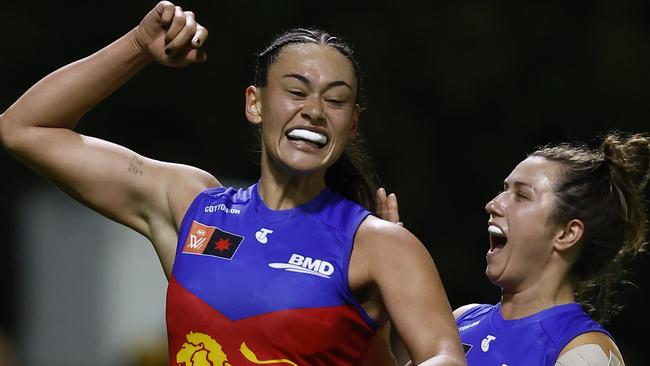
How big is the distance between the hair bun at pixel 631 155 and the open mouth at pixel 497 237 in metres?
0.48

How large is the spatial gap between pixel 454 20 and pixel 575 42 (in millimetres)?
1117

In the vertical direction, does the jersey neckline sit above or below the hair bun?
below

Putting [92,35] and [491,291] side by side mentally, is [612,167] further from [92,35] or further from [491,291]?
[92,35]

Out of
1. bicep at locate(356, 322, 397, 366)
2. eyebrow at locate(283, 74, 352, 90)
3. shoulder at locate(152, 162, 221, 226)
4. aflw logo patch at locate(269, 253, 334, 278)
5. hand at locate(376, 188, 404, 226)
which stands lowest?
bicep at locate(356, 322, 397, 366)

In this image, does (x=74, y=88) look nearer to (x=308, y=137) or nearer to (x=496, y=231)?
(x=308, y=137)

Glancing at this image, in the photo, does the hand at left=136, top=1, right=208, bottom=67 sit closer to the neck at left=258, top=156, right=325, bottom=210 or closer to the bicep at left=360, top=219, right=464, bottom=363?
the neck at left=258, top=156, right=325, bottom=210

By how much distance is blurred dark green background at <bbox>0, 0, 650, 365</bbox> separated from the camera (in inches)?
428

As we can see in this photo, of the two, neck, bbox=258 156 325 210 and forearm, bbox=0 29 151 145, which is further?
forearm, bbox=0 29 151 145

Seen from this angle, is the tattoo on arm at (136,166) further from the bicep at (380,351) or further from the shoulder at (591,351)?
the shoulder at (591,351)

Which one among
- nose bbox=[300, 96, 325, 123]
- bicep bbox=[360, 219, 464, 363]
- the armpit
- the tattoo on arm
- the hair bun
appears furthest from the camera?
the hair bun

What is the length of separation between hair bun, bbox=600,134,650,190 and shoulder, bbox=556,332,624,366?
2.23 ft

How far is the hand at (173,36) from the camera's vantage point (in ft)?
11.8

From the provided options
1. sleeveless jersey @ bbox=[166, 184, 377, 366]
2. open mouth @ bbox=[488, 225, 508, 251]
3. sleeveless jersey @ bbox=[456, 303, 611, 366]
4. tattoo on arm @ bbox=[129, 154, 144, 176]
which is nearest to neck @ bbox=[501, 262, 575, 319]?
sleeveless jersey @ bbox=[456, 303, 611, 366]

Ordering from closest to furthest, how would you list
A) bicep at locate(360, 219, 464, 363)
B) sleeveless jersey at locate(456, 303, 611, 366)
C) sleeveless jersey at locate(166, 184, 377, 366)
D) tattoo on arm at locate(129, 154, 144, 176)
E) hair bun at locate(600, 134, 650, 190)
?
bicep at locate(360, 219, 464, 363), sleeveless jersey at locate(166, 184, 377, 366), tattoo on arm at locate(129, 154, 144, 176), sleeveless jersey at locate(456, 303, 611, 366), hair bun at locate(600, 134, 650, 190)
